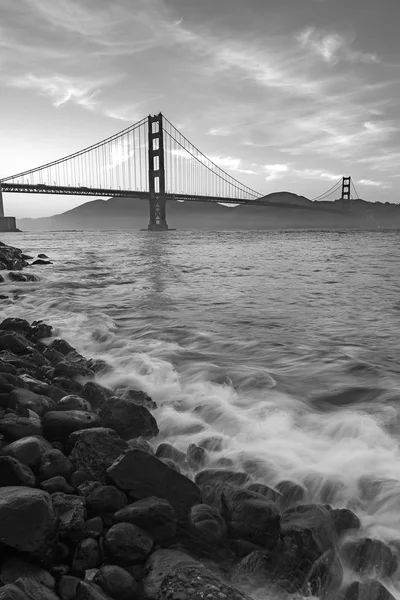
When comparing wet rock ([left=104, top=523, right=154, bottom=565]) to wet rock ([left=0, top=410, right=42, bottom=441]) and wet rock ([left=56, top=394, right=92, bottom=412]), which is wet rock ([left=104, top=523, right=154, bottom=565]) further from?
wet rock ([left=56, top=394, right=92, bottom=412])

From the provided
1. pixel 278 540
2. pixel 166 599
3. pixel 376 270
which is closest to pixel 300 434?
pixel 278 540

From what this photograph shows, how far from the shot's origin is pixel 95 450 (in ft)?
8.34

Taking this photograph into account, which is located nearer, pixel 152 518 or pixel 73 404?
pixel 152 518

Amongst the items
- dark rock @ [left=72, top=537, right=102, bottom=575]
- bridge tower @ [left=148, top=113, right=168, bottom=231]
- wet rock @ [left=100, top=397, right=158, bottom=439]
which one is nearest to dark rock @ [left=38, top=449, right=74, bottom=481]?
dark rock @ [left=72, top=537, right=102, bottom=575]

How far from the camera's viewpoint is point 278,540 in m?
2.07

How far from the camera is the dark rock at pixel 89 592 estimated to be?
156 centimetres

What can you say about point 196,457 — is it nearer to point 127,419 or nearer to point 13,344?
point 127,419

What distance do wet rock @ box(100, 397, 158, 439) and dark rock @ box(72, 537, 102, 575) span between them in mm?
1228

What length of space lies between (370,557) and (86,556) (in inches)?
54.4

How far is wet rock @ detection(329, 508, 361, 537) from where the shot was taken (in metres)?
2.25

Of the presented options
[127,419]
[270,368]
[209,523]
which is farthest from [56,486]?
[270,368]

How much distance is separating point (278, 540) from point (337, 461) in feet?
3.67

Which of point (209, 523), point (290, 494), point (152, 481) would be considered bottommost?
point (290, 494)

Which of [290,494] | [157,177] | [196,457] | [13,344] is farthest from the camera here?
[157,177]
